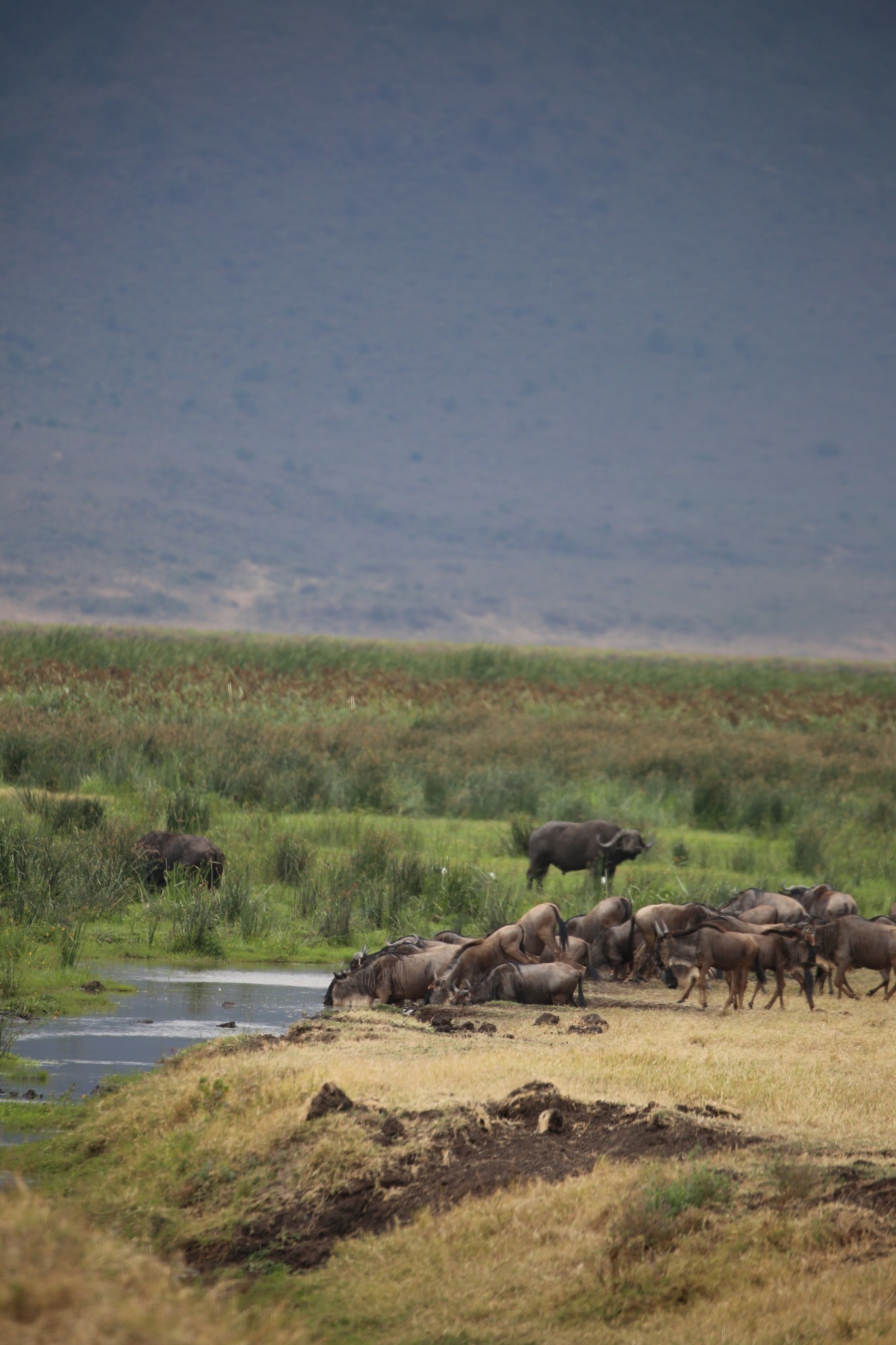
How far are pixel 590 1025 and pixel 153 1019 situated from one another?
3.27m

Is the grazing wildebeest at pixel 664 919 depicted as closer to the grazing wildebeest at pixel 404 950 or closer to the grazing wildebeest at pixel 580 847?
the grazing wildebeest at pixel 404 950

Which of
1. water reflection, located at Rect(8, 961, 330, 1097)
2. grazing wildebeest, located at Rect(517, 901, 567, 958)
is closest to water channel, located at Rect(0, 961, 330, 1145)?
water reflection, located at Rect(8, 961, 330, 1097)

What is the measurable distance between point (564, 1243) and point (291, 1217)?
53.3 inches

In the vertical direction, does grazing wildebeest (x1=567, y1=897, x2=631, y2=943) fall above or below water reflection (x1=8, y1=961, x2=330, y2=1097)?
above

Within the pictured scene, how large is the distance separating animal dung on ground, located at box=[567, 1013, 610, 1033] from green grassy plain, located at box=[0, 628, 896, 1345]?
0.29ft

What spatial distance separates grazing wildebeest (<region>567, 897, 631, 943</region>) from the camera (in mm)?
13992

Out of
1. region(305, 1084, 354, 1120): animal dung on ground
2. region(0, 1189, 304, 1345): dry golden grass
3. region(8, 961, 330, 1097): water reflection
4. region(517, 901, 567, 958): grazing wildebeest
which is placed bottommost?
region(8, 961, 330, 1097): water reflection

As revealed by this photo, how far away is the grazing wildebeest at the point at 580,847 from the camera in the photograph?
17984mm

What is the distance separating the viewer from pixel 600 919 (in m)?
14.0

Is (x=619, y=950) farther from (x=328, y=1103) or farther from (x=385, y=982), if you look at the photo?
(x=328, y=1103)

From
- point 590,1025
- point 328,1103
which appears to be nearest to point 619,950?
point 590,1025

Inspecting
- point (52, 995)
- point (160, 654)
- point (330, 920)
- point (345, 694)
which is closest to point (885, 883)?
point (330, 920)

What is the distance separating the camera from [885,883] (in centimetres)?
1928

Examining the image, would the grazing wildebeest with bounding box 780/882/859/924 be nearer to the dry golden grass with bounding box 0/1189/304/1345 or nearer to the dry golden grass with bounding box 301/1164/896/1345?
the dry golden grass with bounding box 301/1164/896/1345
